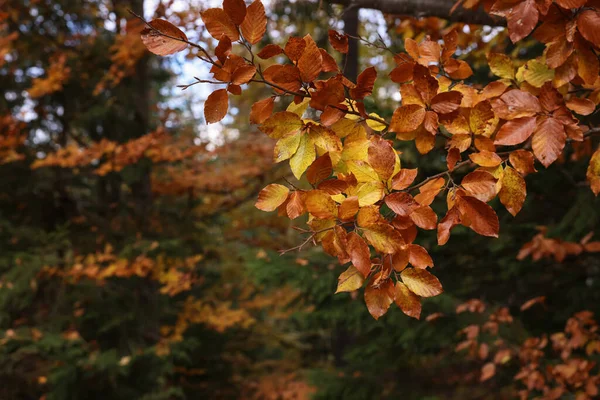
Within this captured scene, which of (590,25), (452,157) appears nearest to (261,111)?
(452,157)

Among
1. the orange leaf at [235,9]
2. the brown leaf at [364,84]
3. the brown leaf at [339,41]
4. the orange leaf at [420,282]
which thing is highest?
the orange leaf at [235,9]

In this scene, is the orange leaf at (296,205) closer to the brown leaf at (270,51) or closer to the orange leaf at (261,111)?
the orange leaf at (261,111)

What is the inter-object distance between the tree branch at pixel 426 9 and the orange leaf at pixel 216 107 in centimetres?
102

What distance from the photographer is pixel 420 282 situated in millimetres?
1104

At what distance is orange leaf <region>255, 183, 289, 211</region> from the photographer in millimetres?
1121

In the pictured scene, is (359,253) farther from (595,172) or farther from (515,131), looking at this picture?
(595,172)

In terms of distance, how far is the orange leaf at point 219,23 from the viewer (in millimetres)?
1021

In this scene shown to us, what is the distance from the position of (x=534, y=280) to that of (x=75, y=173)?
17.1 feet

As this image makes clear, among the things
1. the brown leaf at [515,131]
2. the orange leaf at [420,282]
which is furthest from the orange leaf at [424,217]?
the brown leaf at [515,131]

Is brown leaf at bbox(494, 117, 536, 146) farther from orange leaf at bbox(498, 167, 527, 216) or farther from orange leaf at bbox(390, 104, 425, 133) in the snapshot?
orange leaf at bbox(390, 104, 425, 133)

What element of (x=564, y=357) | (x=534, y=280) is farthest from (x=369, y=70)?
(x=534, y=280)

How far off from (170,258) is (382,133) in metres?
5.44

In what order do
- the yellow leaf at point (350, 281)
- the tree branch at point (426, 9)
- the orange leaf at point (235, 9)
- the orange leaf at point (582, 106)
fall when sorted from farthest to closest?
the tree branch at point (426, 9) < the orange leaf at point (582, 106) < the yellow leaf at point (350, 281) < the orange leaf at point (235, 9)

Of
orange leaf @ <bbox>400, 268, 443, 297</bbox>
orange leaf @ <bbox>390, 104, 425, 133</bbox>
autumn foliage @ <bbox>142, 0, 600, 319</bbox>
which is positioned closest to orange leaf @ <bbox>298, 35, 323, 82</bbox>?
autumn foliage @ <bbox>142, 0, 600, 319</bbox>
